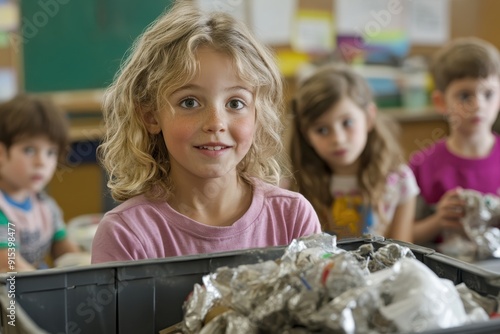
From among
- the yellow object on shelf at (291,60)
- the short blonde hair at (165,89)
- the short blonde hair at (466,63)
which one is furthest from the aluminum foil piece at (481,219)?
the yellow object on shelf at (291,60)

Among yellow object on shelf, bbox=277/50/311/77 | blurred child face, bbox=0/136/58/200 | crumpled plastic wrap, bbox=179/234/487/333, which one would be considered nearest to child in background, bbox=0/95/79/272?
blurred child face, bbox=0/136/58/200

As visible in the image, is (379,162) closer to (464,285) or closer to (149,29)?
(149,29)

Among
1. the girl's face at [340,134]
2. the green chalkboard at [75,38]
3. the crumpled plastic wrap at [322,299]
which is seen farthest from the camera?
the green chalkboard at [75,38]

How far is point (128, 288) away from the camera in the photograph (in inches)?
36.0

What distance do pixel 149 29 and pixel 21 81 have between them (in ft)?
7.25

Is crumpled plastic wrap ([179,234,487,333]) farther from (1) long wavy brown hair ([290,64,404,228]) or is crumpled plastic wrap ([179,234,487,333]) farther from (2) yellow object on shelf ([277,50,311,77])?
(2) yellow object on shelf ([277,50,311,77])

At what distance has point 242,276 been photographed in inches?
32.9

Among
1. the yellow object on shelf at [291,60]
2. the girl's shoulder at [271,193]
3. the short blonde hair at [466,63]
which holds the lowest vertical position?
the girl's shoulder at [271,193]

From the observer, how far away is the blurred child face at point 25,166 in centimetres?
223

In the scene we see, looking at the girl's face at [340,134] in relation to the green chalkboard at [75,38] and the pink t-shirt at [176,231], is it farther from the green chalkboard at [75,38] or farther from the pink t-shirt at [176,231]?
the green chalkboard at [75,38]

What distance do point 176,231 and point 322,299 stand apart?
474 mm

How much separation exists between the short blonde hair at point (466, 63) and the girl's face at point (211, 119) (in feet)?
4.41

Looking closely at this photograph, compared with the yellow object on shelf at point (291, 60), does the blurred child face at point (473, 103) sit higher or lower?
lower

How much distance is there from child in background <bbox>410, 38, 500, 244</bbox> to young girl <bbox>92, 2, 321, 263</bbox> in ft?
3.66
